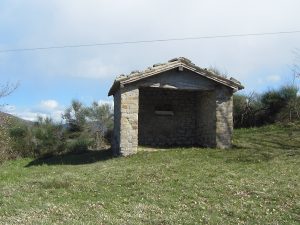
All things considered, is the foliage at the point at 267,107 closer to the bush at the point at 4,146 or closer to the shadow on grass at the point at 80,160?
the shadow on grass at the point at 80,160

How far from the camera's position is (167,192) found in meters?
12.0

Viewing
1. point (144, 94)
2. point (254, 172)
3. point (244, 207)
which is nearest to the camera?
point (244, 207)

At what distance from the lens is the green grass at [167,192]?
9672 mm

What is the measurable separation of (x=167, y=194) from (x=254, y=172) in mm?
3981

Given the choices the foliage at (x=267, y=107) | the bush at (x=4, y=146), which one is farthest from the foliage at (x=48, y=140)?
the foliage at (x=267, y=107)

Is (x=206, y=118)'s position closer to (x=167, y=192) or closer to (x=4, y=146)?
(x=167, y=192)

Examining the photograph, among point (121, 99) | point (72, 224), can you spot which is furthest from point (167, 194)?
point (121, 99)

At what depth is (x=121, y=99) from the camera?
19.9 m

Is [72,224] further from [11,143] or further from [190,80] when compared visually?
[11,143]

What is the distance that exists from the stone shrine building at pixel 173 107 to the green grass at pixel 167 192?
232 centimetres

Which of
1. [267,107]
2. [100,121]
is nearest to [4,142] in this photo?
[100,121]

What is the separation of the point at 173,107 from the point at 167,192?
11.8m

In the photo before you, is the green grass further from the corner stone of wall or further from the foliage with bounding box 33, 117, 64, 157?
the foliage with bounding box 33, 117, 64, 157

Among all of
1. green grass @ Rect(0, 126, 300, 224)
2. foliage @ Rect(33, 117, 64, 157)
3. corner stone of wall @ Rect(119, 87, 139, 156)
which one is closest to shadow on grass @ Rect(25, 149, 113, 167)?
corner stone of wall @ Rect(119, 87, 139, 156)
